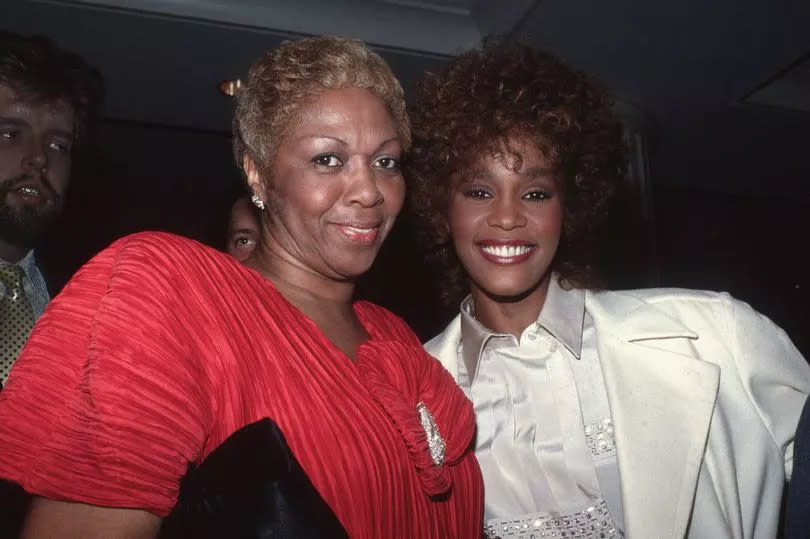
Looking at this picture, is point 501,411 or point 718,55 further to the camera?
point 718,55

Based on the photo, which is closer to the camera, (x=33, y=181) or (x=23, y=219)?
(x=23, y=219)

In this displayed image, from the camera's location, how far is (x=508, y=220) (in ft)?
6.97

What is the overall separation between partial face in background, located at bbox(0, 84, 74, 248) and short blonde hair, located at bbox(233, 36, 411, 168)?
4.14 feet

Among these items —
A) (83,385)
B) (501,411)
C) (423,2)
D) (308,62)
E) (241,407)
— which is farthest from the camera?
(423,2)

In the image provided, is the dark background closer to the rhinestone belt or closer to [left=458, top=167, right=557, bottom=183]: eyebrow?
[left=458, top=167, right=557, bottom=183]: eyebrow

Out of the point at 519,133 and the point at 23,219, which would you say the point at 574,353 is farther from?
the point at 23,219

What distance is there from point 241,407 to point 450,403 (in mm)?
693

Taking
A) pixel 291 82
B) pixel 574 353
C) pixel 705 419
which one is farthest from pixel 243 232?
pixel 705 419

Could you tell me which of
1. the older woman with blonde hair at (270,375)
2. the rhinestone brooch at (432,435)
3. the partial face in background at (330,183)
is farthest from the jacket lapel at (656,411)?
the partial face in background at (330,183)

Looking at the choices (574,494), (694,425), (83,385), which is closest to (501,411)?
(574,494)

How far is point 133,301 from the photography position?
1.20 m

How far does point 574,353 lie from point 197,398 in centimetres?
132

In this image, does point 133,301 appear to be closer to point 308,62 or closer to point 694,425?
point 308,62

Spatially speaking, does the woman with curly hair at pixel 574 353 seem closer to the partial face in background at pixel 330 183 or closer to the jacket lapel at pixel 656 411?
the jacket lapel at pixel 656 411
